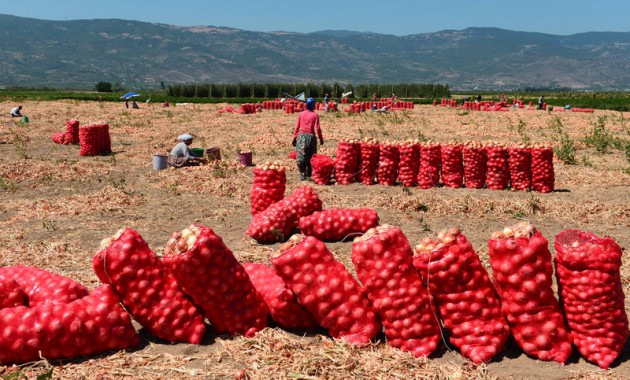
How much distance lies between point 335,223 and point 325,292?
139 inches

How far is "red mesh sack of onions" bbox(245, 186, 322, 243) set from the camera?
8.19 meters

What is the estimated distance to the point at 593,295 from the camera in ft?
14.3

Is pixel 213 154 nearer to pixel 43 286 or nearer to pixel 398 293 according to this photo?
pixel 43 286

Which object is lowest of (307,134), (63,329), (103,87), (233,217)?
(233,217)

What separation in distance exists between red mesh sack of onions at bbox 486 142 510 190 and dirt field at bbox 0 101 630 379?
16.2 inches

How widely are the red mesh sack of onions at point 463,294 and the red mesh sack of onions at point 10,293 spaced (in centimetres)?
377

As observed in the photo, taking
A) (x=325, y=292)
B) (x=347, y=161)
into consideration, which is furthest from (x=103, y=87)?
(x=325, y=292)

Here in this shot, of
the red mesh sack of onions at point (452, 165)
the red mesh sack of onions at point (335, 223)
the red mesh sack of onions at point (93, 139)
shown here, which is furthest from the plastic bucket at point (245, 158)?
the red mesh sack of onions at point (335, 223)

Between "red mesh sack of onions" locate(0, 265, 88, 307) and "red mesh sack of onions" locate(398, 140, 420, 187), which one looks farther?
"red mesh sack of onions" locate(398, 140, 420, 187)

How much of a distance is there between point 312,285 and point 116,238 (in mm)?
1853

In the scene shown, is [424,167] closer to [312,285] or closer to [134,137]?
[312,285]

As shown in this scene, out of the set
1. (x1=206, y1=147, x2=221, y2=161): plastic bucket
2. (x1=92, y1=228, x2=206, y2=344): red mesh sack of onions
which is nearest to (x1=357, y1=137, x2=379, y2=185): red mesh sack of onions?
(x1=206, y1=147, x2=221, y2=161): plastic bucket

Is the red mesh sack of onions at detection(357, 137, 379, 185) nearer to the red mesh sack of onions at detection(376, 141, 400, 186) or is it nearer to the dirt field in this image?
the red mesh sack of onions at detection(376, 141, 400, 186)

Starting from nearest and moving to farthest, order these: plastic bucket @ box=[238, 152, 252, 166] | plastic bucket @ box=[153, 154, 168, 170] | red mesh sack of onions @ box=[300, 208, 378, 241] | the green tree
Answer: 1. red mesh sack of onions @ box=[300, 208, 378, 241]
2. plastic bucket @ box=[153, 154, 168, 170]
3. plastic bucket @ box=[238, 152, 252, 166]
4. the green tree
